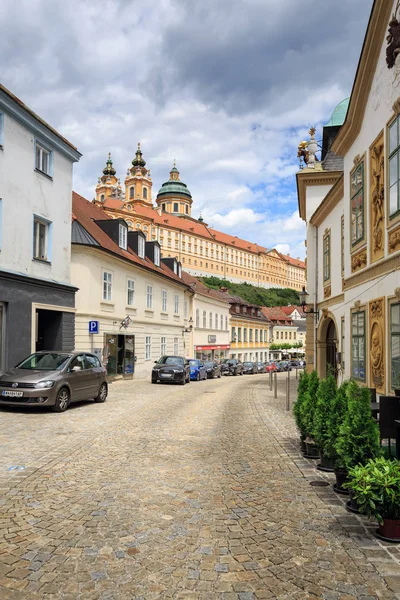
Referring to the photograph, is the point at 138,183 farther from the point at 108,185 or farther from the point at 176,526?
the point at 176,526

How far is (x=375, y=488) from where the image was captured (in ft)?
14.6

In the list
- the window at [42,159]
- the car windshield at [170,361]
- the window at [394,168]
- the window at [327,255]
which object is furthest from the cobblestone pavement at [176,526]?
the car windshield at [170,361]

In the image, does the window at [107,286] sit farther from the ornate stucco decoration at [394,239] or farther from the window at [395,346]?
the window at [395,346]

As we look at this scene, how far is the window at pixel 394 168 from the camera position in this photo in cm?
880

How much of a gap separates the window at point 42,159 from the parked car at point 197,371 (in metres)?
16.5

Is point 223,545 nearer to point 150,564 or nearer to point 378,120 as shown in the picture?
point 150,564

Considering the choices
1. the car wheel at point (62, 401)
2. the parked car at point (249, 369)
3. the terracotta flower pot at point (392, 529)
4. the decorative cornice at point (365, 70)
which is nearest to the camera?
the terracotta flower pot at point (392, 529)

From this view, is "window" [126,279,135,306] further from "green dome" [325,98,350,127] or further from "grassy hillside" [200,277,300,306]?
"grassy hillside" [200,277,300,306]

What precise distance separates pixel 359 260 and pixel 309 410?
503 cm

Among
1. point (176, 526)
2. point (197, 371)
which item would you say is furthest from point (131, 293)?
point (176, 526)

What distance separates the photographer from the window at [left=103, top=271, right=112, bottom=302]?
24.3m

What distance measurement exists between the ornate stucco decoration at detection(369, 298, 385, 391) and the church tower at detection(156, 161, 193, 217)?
12498 centimetres

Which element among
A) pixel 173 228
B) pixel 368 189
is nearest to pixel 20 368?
pixel 368 189

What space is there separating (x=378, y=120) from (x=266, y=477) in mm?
7487
